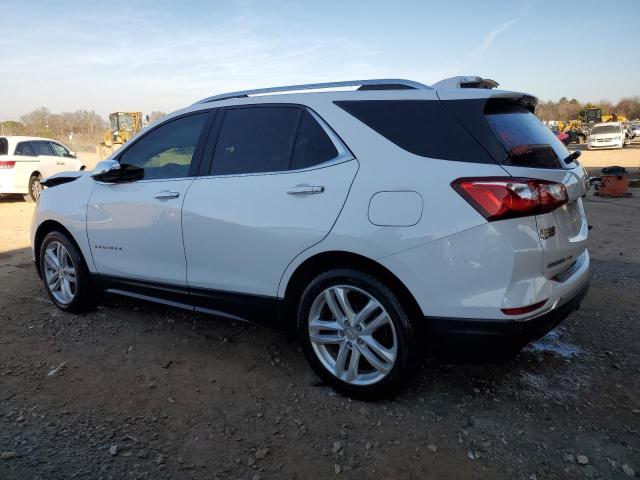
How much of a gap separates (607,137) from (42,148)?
102 ft

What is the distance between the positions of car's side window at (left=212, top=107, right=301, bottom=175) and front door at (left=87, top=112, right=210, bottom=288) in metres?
0.23

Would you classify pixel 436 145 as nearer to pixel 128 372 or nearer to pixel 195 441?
pixel 195 441

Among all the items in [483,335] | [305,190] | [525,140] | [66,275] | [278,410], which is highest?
[525,140]

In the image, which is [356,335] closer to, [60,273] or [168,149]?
[168,149]

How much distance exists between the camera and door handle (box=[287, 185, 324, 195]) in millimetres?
2842

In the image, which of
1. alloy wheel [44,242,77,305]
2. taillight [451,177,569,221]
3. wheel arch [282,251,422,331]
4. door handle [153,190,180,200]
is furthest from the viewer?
alloy wheel [44,242,77,305]

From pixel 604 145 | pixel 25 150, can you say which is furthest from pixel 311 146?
pixel 604 145

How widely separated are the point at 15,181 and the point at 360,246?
12598 mm

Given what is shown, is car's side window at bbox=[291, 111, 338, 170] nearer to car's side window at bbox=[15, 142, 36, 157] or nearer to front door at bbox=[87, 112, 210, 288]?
front door at bbox=[87, 112, 210, 288]

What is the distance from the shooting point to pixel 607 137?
31234mm

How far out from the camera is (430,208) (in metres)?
2.49

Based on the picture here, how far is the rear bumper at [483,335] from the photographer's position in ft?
7.97

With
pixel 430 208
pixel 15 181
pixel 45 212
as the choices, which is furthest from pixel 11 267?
pixel 15 181

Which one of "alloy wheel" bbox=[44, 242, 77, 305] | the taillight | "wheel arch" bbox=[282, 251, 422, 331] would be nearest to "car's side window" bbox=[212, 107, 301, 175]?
"wheel arch" bbox=[282, 251, 422, 331]
